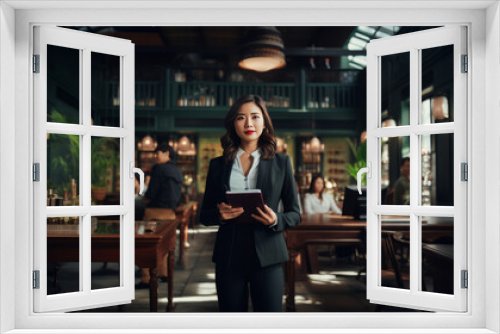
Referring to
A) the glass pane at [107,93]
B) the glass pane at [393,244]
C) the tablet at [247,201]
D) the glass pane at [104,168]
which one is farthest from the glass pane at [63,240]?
the glass pane at [107,93]

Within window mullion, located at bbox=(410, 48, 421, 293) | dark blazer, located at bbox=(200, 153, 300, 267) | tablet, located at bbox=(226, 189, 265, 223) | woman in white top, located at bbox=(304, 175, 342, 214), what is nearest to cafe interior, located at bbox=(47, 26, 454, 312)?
woman in white top, located at bbox=(304, 175, 342, 214)

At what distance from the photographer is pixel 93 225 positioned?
3.43m

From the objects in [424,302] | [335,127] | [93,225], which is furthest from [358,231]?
[335,127]

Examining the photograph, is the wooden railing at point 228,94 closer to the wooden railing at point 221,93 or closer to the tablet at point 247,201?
the wooden railing at point 221,93

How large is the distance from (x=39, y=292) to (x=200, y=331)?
0.98 meters

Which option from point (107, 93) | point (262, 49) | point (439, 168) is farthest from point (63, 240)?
point (107, 93)

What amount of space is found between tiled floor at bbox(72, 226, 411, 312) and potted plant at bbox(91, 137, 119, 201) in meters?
1.22

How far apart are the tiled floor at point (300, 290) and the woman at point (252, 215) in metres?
1.74

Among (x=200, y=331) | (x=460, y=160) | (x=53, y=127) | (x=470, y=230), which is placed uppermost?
(x=53, y=127)

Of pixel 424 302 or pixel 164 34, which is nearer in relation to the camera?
pixel 424 302

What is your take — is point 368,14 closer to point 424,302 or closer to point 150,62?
point 424,302

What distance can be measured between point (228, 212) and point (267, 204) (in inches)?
Answer: 10.7

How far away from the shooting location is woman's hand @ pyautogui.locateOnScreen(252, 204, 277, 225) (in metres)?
2.83

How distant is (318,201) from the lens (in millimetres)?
6605
